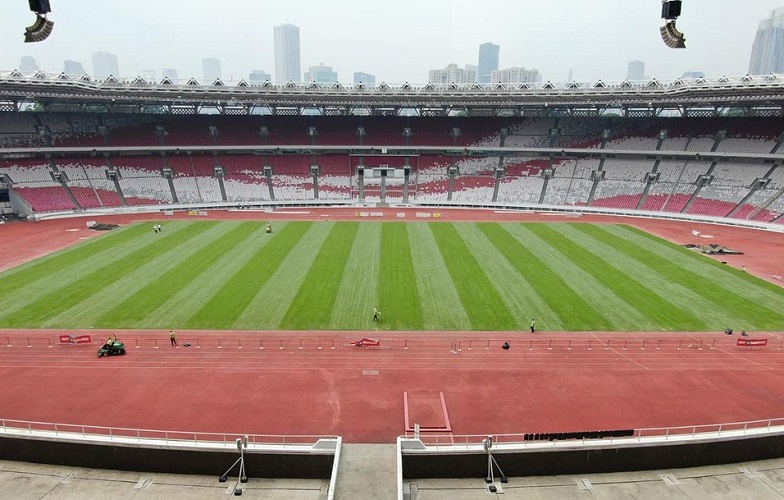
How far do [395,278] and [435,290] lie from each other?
3.30 metres

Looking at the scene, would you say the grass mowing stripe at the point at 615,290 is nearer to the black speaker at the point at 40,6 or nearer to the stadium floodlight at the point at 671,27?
the stadium floodlight at the point at 671,27

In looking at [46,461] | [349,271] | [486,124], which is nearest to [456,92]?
[486,124]

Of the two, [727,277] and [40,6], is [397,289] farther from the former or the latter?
[727,277]

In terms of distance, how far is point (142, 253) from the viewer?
38562mm

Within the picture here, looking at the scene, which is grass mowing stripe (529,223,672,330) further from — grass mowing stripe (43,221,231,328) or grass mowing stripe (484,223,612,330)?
grass mowing stripe (43,221,231,328)

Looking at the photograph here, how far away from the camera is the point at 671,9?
13.2 metres

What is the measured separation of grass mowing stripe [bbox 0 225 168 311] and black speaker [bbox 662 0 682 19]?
111 feet

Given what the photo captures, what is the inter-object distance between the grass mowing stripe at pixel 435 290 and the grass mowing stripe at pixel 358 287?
9.75 ft

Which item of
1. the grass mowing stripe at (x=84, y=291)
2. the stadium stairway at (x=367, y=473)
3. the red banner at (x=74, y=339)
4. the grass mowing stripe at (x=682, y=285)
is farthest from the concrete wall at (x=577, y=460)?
the grass mowing stripe at (x=84, y=291)

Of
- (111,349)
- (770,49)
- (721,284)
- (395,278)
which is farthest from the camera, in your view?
(770,49)

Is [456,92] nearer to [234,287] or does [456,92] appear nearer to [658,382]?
[234,287]

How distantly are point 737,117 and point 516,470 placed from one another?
2554 inches

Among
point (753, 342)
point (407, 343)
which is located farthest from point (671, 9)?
point (753, 342)

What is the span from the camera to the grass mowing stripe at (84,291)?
2608cm
